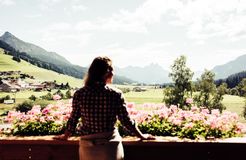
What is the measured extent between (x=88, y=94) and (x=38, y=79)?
190775 millimetres

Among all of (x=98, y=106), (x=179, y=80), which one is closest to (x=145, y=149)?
(x=98, y=106)

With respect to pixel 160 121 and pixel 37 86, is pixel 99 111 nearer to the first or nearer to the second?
pixel 160 121

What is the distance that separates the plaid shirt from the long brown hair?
6 cm

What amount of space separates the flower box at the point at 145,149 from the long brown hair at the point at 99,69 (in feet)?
4.30

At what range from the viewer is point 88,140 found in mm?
3518

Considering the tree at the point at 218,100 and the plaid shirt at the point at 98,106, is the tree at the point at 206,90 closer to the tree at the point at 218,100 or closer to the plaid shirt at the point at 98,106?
the tree at the point at 218,100

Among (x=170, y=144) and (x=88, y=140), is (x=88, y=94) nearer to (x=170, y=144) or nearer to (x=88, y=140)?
(x=88, y=140)

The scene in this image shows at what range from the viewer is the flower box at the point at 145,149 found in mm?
4418

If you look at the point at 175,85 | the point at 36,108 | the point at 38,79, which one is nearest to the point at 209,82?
the point at 175,85

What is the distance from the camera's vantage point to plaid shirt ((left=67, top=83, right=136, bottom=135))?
3.49 meters


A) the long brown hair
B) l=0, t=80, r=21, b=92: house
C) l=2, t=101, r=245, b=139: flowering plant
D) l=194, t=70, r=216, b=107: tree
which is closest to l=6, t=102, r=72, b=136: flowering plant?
l=2, t=101, r=245, b=139: flowering plant

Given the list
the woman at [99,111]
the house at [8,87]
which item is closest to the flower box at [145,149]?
the woman at [99,111]

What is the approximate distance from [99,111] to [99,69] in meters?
0.44

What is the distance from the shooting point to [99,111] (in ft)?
11.4
